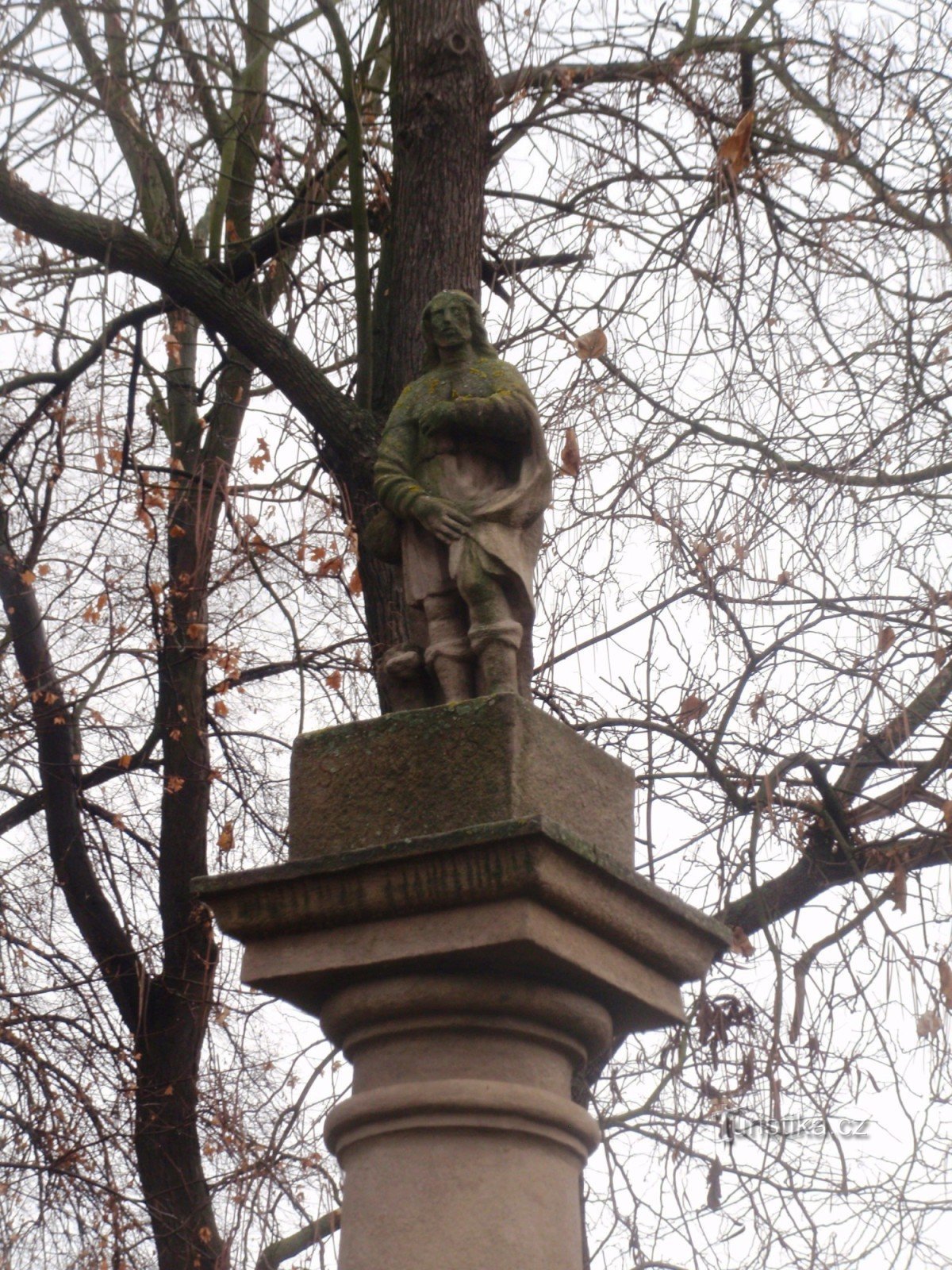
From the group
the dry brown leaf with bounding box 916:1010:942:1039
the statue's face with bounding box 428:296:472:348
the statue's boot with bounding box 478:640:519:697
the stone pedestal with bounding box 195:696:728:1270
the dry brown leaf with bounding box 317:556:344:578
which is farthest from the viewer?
the dry brown leaf with bounding box 317:556:344:578

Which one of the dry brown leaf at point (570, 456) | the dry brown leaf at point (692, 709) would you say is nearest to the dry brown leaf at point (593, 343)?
the dry brown leaf at point (570, 456)

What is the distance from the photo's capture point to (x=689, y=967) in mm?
4246

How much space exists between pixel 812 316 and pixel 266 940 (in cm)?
397

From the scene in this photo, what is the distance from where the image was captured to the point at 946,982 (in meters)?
5.71

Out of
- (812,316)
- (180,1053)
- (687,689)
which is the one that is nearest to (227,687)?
(180,1053)

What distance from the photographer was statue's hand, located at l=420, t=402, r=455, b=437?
14.9ft

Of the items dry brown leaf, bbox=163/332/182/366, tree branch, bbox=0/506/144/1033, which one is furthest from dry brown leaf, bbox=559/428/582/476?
tree branch, bbox=0/506/144/1033

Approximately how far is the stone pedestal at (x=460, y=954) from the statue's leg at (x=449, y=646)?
0.78 ft

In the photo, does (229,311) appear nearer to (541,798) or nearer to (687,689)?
(687,689)

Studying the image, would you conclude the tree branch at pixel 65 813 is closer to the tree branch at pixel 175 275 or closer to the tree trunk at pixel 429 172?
the tree branch at pixel 175 275

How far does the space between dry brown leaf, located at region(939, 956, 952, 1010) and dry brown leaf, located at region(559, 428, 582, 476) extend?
8.18 ft

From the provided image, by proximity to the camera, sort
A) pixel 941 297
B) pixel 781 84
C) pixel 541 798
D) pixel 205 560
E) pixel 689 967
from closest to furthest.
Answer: pixel 541 798 < pixel 689 967 < pixel 941 297 < pixel 781 84 < pixel 205 560

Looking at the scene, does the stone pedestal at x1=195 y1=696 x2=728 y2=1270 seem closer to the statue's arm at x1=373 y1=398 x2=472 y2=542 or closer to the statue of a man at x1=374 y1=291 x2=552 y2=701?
the statue of a man at x1=374 y1=291 x2=552 y2=701

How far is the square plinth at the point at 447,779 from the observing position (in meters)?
3.96
